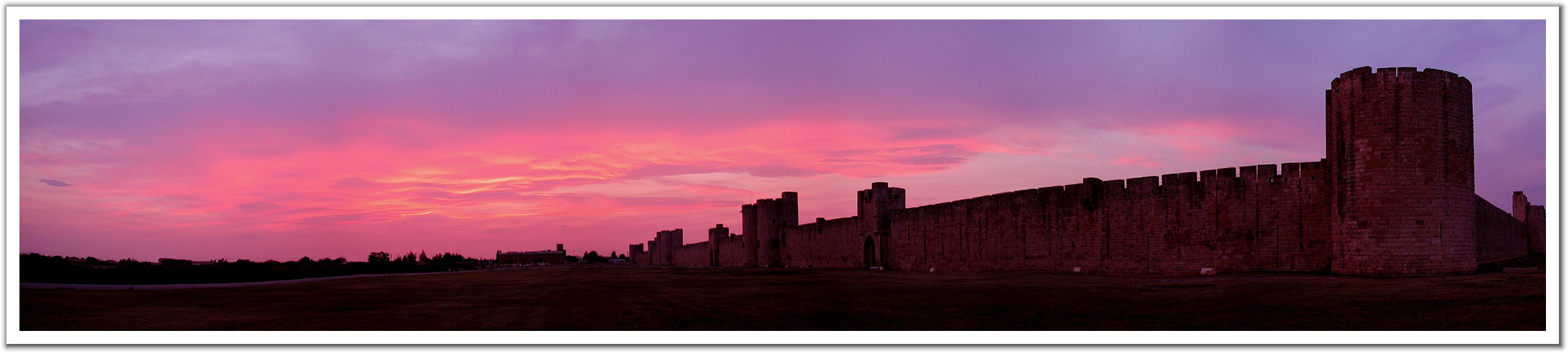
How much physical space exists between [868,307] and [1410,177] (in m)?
12.1

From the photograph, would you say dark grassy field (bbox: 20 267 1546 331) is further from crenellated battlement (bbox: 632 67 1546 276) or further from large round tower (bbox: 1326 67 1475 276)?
crenellated battlement (bbox: 632 67 1546 276)

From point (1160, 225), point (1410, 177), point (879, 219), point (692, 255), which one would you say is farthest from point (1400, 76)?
point (692, 255)

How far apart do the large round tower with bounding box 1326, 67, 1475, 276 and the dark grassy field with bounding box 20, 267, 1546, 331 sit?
1357 millimetres

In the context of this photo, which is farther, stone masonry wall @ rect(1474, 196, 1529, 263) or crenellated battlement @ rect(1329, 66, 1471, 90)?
stone masonry wall @ rect(1474, 196, 1529, 263)

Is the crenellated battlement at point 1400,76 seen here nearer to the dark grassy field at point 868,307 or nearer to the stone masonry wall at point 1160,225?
the stone masonry wall at point 1160,225

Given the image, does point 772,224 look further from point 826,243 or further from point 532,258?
point 532,258

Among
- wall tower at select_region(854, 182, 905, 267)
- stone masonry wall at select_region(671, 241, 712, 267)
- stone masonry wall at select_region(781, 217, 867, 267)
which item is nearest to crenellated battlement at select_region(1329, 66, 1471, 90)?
wall tower at select_region(854, 182, 905, 267)

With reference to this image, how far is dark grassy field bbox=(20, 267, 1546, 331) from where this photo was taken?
36.6 ft

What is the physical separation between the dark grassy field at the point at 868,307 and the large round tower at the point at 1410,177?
1357 millimetres

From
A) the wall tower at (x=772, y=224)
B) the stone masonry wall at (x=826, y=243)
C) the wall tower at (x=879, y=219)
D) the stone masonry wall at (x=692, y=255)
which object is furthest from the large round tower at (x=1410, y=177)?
the stone masonry wall at (x=692, y=255)

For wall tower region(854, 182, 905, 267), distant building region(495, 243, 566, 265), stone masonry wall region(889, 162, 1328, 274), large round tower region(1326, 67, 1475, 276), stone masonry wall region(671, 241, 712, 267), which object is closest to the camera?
large round tower region(1326, 67, 1475, 276)
